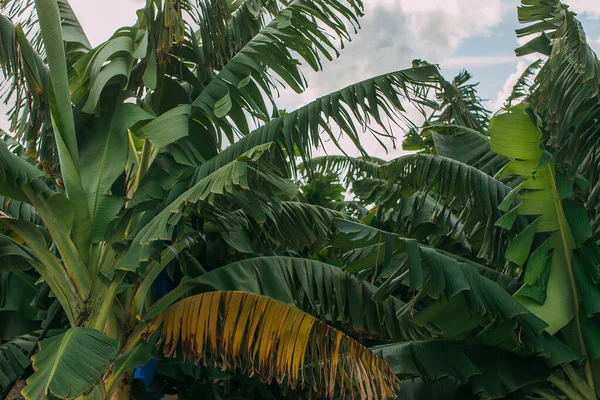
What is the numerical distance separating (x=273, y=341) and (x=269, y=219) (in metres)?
1.64

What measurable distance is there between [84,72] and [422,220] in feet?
11.7

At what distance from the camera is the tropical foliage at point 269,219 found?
441 centimetres

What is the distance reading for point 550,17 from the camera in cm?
509

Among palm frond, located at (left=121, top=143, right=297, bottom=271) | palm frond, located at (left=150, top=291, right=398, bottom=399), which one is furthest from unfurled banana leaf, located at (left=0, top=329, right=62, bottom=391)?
palm frond, located at (left=121, top=143, right=297, bottom=271)

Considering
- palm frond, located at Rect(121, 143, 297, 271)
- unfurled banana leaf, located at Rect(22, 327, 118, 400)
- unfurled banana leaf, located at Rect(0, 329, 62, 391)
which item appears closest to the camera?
unfurled banana leaf, located at Rect(22, 327, 118, 400)

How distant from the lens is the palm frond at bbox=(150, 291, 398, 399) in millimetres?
4117

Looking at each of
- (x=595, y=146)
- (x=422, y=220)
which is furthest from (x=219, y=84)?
(x=595, y=146)

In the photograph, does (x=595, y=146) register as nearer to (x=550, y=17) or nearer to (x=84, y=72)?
(x=550, y=17)

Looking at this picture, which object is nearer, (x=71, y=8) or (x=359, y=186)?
→ (x=71, y=8)

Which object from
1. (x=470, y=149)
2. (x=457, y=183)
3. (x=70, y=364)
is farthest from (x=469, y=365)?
(x=70, y=364)

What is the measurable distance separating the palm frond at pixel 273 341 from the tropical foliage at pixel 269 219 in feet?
0.05

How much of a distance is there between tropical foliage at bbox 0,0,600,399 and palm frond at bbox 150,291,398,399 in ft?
0.05

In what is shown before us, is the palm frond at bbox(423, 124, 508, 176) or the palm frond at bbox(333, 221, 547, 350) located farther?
the palm frond at bbox(423, 124, 508, 176)

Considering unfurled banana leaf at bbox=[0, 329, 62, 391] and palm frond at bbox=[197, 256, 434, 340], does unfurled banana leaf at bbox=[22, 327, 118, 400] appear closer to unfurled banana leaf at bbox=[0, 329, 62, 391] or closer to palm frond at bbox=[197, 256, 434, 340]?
palm frond at bbox=[197, 256, 434, 340]
